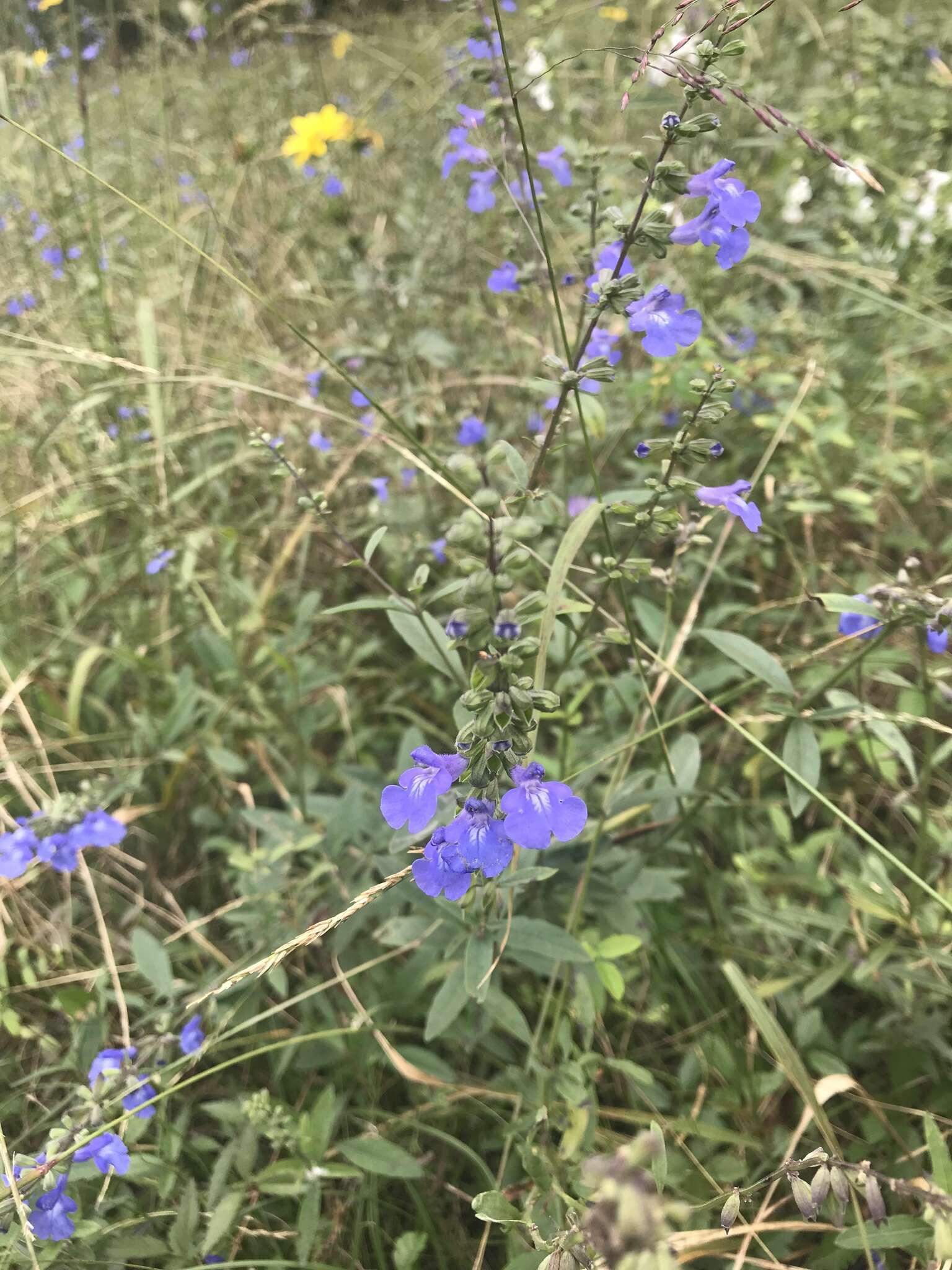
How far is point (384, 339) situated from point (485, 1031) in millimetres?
2208

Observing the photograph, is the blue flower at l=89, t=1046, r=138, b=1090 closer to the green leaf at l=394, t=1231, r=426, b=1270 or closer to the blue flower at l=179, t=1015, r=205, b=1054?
the blue flower at l=179, t=1015, r=205, b=1054

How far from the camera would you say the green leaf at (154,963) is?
75.1 inches

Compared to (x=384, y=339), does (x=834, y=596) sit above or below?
below

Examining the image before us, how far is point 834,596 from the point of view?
170 centimetres

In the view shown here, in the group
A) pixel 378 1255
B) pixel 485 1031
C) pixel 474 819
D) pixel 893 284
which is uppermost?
pixel 893 284

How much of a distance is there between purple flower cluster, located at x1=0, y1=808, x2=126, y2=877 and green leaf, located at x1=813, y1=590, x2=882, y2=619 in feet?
6.05

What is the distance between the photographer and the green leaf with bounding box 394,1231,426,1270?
1629 millimetres

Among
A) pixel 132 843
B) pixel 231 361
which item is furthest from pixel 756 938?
pixel 231 361

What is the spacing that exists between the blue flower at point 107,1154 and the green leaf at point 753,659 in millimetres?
1581

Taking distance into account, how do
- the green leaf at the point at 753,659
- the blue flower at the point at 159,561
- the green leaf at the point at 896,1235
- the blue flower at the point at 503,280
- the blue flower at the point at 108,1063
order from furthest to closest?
1. the blue flower at the point at 159,561
2. the blue flower at the point at 503,280
3. the green leaf at the point at 753,659
4. the blue flower at the point at 108,1063
5. the green leaf at the point at 896,1235

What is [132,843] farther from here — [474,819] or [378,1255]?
[474,819]

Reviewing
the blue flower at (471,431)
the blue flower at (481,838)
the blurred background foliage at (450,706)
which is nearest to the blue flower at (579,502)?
the blurred background foliage at (450,706)

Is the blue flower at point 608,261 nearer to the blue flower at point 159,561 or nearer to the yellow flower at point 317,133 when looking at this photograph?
the blue flower at point 159,561

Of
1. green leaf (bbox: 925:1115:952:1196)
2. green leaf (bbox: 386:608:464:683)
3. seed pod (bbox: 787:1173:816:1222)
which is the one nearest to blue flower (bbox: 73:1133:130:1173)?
green leaf (bbox: 386:608:464:683)
